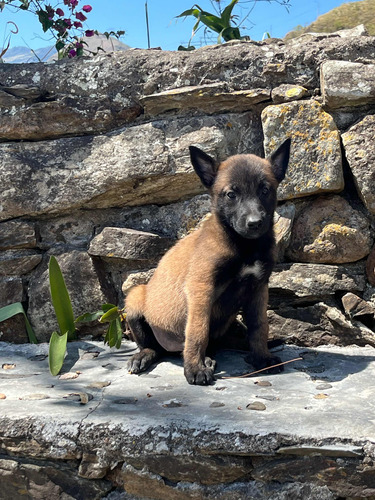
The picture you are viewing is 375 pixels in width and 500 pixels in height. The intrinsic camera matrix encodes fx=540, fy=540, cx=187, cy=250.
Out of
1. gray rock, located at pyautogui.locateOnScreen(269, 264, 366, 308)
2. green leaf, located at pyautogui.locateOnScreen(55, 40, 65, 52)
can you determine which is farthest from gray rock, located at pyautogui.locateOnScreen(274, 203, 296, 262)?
green leaf, located at pyautogui.locateOnScreen(55, 40, 65, 52)

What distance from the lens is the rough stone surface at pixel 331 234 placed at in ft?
12.1

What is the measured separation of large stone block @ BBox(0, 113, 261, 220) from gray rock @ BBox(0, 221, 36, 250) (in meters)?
0.09

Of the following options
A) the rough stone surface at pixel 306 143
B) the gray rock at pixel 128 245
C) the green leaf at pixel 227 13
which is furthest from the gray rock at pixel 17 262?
the green leaf at pixel 227 13

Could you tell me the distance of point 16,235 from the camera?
4078mm

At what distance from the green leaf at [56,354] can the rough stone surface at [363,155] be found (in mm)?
2208

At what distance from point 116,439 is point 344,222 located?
218 cm

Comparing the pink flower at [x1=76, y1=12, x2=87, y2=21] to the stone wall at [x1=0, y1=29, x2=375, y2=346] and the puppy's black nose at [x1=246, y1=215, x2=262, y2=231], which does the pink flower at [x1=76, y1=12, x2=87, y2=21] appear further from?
the puppy's black nose at [x1=246, y1=215, x2=262, y2=231]

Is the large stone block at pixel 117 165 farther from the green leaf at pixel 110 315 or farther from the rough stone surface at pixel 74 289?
the green leaf at pixel 110 315

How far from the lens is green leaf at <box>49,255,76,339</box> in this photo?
3.66 meters

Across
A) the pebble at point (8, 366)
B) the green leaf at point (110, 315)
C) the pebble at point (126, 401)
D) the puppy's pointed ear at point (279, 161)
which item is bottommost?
the pebble at point (126, 401)

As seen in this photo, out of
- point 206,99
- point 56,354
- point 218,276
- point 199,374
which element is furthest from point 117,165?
point 199,374

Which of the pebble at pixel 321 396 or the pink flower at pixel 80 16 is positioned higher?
the pink flower at pixel 80 16

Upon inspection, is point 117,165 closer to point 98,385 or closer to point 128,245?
point 128,245

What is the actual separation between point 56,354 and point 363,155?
2.40m
